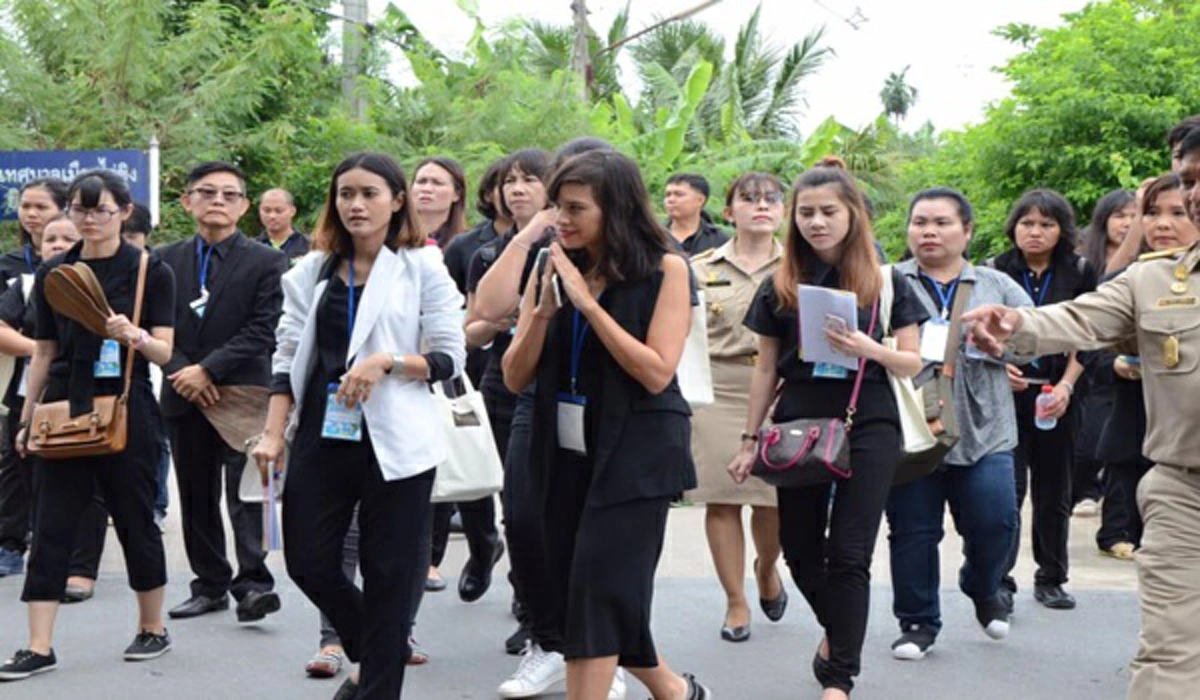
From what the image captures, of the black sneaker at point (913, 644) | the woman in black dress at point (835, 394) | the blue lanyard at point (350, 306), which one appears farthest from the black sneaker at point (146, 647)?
the black sneaker at point (913, 644)

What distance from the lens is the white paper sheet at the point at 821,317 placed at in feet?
21.2

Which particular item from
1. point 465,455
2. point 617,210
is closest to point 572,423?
point 617,210

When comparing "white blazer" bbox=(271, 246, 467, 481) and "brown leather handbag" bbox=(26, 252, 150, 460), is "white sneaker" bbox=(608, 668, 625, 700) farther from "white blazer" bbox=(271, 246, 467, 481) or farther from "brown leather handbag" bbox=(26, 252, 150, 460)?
"brown leather handbag" bbox=(26, 252, 150, 460)

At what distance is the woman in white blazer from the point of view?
5.97m

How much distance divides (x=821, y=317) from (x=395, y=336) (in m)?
1.58

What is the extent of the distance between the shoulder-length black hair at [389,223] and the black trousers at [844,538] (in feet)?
5.83

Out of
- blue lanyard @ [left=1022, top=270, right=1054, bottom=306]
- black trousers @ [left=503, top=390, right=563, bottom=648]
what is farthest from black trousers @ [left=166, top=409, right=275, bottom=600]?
blue lanyard @ [left=1022, top=270, right=1054, bottom=306]

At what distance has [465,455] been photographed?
652 centimetres

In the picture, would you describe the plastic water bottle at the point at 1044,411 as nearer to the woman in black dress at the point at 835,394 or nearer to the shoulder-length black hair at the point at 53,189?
the woman in black dress at the point at 835,394

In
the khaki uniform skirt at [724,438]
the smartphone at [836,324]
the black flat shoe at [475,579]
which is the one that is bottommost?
the black flat shoe at [475,579]

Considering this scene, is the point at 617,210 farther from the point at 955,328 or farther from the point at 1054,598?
the point at 1054,598

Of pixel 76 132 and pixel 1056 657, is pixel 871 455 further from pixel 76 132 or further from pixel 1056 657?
pixel 76 132

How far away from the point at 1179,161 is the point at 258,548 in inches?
189

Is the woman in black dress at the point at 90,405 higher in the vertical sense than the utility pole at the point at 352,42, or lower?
lower
